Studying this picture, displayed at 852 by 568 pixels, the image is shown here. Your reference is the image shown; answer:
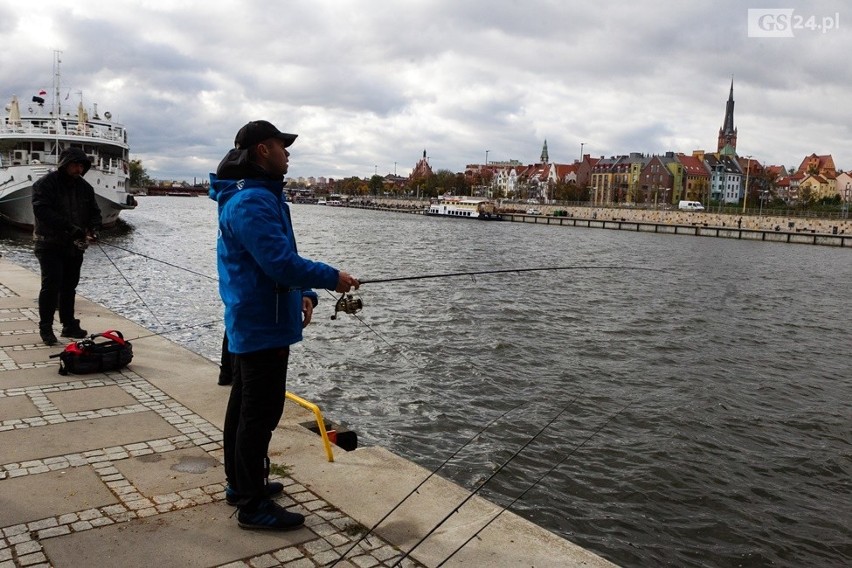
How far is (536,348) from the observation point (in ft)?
50.2

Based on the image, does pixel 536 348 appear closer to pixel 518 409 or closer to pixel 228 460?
pixel 518 409

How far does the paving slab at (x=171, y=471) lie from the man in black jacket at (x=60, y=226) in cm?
430

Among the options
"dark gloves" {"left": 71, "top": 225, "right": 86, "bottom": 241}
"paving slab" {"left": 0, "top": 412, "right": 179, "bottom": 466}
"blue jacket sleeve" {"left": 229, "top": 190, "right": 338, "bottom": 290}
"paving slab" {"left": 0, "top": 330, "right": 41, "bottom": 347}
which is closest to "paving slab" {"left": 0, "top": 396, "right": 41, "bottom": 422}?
"paving slab" {"left": 0, "top": 412, "right": 179, "bottom": 466}

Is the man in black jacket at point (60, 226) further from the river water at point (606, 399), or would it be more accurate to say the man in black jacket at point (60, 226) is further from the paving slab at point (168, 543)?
the paving slab at point (168, 543)

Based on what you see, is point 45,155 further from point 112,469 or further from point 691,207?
point 691,207

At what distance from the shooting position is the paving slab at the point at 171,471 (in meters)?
4.76

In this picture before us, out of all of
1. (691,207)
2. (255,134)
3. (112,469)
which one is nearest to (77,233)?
(112,469)

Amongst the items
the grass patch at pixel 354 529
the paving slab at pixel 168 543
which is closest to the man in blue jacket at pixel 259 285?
the paving slab at pixel 168 543

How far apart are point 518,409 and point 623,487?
107 inches

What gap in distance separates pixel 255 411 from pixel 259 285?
78 cm

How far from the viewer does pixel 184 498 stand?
459cm

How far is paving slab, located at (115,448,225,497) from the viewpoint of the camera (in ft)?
15.6

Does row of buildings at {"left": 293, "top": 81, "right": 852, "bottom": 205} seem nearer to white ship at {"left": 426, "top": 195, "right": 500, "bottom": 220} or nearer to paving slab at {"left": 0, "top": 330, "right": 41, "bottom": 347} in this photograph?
white ship at {"left": 426, "top": 195, "right": 500, "bottom": 220}

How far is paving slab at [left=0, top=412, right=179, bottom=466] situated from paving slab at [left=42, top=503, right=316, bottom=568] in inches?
58.9
